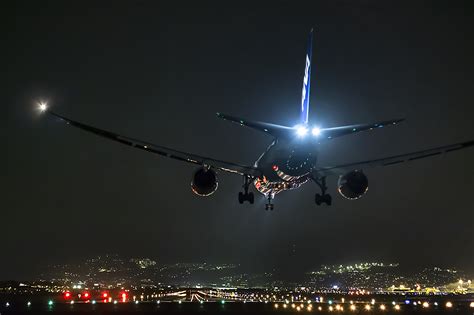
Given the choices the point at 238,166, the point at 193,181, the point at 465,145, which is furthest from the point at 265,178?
the point at 465,145

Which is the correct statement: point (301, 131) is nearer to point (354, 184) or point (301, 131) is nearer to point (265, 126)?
point (265, 126)

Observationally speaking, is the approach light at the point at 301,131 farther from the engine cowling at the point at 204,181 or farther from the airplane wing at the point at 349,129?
the engine cowling at the point at 204,181

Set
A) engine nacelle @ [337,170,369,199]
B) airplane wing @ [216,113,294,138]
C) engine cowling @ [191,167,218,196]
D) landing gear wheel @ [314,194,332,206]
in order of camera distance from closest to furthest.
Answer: airplane wing @ [216,113,294,138] → engine cowling @ [191,167,218,196] → engine nacelle @ [337,170,369,199] → landing gear wheel @ [314,194,332,206]

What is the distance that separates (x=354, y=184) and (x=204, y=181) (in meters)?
10.9

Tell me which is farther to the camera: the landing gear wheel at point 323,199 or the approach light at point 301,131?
the landing gear wheel at point 323,199

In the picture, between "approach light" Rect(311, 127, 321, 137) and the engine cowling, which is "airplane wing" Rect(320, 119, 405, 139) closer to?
"approach light" Rect(311, 127, 321, 137)

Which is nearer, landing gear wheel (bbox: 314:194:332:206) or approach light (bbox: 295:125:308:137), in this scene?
approach light (bbox: 295:125:308:137)

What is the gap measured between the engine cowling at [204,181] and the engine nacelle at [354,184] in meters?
9.53

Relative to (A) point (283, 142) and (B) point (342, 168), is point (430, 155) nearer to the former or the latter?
(B) point (342, 168)

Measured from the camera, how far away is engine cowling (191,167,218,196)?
34312 mm

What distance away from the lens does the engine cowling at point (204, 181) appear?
34.3 metres

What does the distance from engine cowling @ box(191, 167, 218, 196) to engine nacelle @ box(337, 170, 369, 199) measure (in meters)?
9.53

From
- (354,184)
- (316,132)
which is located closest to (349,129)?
(316,132)

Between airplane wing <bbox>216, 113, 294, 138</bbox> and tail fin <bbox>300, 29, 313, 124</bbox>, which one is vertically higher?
tail fin <bbox>300, 29, 313, 124</bbox>
